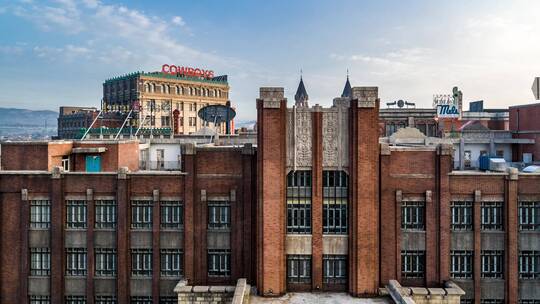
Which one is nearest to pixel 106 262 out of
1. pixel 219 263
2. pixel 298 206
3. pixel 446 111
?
pixel 219 263

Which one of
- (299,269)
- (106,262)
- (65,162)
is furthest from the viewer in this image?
(65,162)

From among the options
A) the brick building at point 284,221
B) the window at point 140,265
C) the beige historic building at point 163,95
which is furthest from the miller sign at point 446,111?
the beige historic building at point 163,95

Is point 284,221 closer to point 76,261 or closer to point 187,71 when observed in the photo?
point 76,261

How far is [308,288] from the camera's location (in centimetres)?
3284

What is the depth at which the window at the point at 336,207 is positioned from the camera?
108 feet

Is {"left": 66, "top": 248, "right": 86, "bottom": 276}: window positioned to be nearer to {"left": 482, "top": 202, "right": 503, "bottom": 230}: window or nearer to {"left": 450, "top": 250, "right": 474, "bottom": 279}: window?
{"left": 450, "top": 250, "right": 474, "bottom": 279}: window

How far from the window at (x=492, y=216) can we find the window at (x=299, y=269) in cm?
1378

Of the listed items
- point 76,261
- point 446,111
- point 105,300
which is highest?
point 446,111

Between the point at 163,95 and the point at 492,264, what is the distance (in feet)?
360

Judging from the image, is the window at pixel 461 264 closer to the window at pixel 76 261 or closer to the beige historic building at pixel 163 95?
the window at pixel 76 261

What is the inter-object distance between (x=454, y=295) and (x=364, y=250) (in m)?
6.71

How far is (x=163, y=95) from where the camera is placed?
13012cm

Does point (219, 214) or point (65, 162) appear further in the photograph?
point (65, 162)

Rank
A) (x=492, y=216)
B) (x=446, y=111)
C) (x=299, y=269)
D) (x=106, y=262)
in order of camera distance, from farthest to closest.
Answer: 1. (x=446, y=111)
2. (x=106, y=262)
3. (x=492, y=216)
4. (x=299, y=269)
